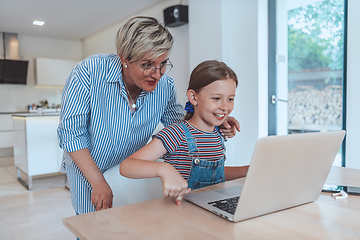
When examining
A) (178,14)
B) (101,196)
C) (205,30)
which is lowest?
(101,196)

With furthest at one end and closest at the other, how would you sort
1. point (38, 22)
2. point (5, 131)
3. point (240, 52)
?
point (5, 131), point (38, 22), point (240, 52)

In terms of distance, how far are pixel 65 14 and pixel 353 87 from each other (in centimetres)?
440

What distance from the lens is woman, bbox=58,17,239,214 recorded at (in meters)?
1.04

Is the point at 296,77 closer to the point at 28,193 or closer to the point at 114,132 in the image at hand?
the point at 114,132

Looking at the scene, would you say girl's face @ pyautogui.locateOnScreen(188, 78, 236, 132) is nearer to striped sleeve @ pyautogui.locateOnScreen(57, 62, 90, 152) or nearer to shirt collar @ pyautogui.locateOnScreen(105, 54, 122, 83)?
shirt collar @ pyautogui.locateOnScreen(105, 54, 122, 83)

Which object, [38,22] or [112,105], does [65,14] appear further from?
[112,105]

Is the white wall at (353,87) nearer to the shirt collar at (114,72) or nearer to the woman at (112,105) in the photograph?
the woman at (112,105)

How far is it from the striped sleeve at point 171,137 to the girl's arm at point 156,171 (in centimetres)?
2

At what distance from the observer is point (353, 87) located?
2.63 m

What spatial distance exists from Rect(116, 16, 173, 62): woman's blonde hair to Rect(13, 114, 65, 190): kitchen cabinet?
3184 millimetres

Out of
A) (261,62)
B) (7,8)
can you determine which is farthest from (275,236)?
(7,8)

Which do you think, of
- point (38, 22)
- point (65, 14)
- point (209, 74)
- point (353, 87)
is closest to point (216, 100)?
point (209, 74)

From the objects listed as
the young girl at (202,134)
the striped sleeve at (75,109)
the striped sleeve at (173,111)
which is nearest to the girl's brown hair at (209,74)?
the young girl at (202,134)

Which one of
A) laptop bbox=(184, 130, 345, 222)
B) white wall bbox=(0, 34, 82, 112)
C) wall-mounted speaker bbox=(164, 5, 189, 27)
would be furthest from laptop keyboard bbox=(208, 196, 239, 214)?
white wall bbox=(0, 34, 82, 112)
